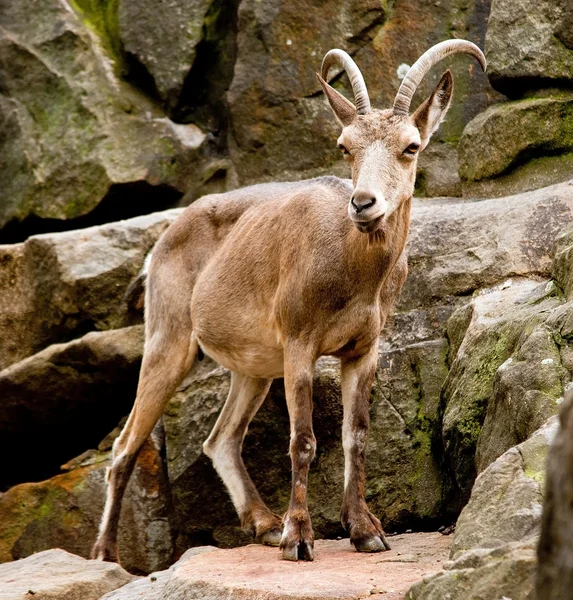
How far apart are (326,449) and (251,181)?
3.76 m

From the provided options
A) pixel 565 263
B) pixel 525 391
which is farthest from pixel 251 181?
pixel 525 391

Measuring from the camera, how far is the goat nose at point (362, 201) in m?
5.26

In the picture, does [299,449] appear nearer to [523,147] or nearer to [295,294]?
[295,294]

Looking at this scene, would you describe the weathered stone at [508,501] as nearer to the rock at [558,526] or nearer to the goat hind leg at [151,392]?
the rock at [558,526]

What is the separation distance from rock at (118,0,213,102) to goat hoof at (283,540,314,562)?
250 inches

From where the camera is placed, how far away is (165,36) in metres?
10.7

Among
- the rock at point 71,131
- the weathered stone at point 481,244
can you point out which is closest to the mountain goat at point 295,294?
the weathered stone at point 481,244

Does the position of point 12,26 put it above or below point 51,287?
above

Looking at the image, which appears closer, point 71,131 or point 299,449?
point 299,449

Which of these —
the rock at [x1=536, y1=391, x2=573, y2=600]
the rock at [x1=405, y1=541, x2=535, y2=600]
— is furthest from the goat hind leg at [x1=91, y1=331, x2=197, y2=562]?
the rock at [x1=536, y1=391, x2=573, y2=600]

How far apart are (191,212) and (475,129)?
258cm

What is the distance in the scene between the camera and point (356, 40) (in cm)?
1002

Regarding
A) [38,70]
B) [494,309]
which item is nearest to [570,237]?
[494,309]

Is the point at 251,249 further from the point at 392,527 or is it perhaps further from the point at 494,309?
the point at 392,527
